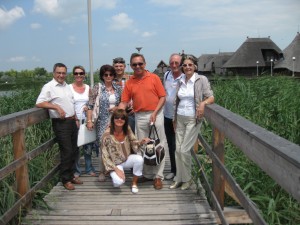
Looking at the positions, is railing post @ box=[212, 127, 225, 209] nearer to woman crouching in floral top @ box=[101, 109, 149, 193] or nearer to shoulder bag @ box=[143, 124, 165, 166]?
shoulder bag @ box=[143, 124, 165, 166]

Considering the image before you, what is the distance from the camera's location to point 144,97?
4047 mm

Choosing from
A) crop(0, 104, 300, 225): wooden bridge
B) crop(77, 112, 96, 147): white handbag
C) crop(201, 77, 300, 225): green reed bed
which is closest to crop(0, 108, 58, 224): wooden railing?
crop(0, 104, 300, 225): wooden bridge

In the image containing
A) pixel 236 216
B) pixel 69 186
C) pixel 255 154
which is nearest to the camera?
pixel 255 154

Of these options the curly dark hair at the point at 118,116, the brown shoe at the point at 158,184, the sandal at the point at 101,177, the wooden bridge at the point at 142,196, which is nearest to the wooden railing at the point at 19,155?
the wooden bridge at the point at 142,196

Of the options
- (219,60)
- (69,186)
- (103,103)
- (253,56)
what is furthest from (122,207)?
(219,60)

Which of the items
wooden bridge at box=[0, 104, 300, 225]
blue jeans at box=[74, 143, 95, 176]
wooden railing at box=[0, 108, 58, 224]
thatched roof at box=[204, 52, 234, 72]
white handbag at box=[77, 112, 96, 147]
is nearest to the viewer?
wooden bridge at box=[0, 104, 300, 225]

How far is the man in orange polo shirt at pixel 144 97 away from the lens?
402cm

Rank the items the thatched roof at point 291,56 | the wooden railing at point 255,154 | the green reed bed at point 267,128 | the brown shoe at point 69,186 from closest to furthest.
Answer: the wooden railing at point 255,154 < the green reed bed at point 267,128 < the brown shoe at point 69,186 < the thatched roof at point 291,56

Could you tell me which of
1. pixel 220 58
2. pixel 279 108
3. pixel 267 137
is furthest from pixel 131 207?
pixel 220 58

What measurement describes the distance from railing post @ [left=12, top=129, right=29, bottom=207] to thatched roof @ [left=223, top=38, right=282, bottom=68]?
52228 mm

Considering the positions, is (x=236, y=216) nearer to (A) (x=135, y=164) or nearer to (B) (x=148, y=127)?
(A) (x=135, y=164)

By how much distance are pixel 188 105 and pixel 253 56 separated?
52776mm

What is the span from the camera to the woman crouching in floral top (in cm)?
399

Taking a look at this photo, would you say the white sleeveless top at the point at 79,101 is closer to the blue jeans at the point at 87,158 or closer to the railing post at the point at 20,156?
the blue jeans at the point at 87,158
